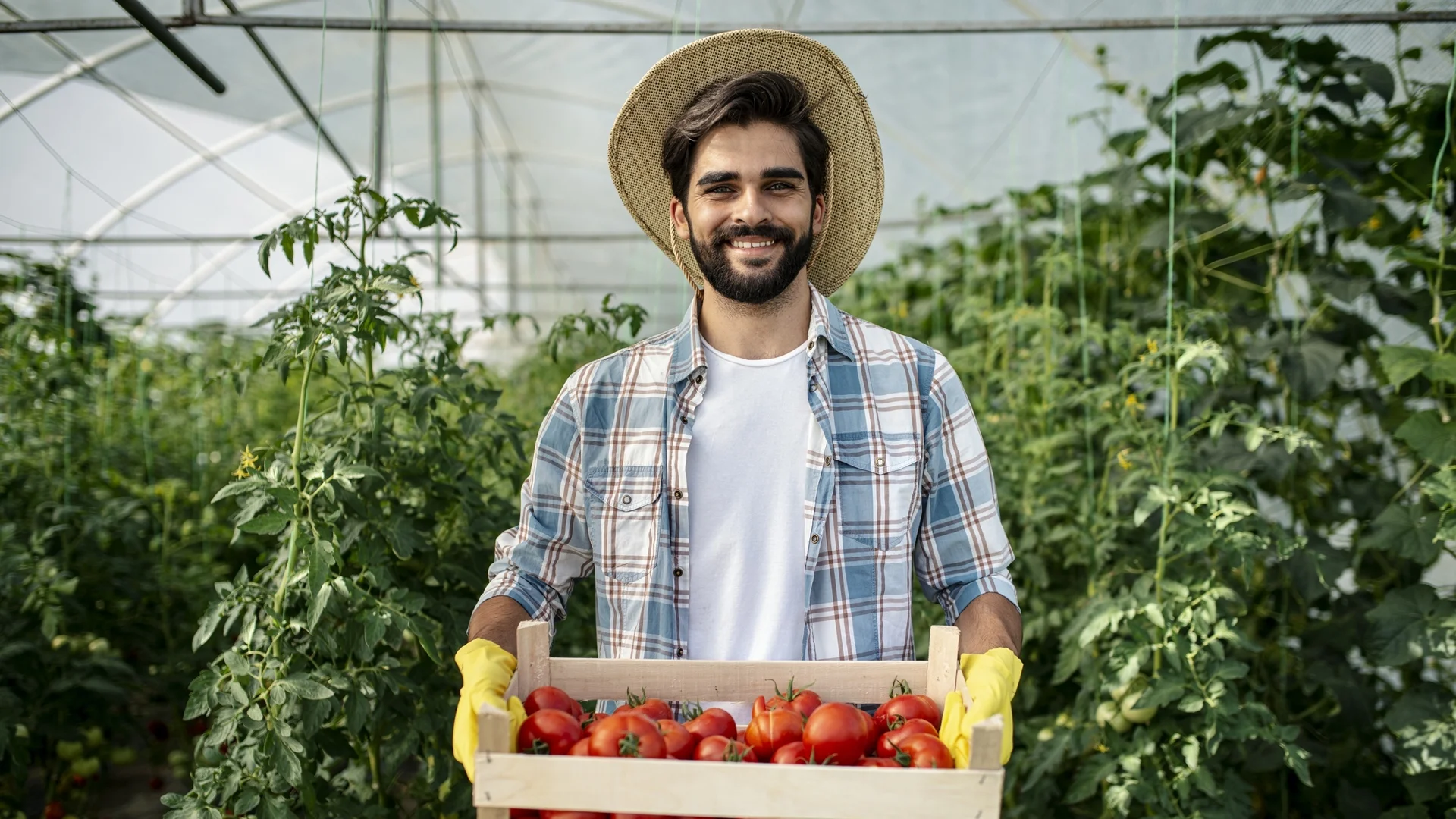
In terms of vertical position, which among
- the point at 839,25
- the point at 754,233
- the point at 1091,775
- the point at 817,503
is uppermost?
the point at 839,25

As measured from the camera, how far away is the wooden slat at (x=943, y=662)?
1.48 m

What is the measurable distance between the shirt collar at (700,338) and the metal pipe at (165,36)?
1.40 m

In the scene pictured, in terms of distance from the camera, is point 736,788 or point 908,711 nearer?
point 736,788

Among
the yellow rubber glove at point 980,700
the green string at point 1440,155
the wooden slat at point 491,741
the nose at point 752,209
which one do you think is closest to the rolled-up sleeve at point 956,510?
the yellow rubber glove at point 980,700

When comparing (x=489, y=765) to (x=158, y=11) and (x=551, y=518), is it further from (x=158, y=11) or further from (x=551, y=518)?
(x=158, y=11)

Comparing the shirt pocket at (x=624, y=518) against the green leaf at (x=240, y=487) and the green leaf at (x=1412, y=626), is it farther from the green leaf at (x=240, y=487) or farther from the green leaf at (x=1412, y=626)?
the green leaf at (x=1412, y=626)

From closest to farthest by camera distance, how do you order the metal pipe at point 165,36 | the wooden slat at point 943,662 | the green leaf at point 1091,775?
the wooden slat at point 943,662
the metal pipe at point 165,36
the green leaf at point 1091,775

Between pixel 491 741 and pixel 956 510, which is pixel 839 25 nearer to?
pixel 956 510

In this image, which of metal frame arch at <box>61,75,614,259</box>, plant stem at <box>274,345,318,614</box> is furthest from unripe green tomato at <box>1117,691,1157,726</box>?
metal frame arch at <box>61,75,614,259</box>

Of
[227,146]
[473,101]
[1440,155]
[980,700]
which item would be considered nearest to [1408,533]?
[1440,155]

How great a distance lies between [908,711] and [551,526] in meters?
0.71

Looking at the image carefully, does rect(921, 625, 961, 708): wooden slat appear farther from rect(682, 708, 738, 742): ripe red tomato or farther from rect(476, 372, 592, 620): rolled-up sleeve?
rect(476, 372, 592, 620): rolled-up sleeve

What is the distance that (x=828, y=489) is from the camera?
5.89ft

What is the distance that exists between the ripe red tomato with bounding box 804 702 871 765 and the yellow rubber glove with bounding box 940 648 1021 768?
0.11 meters
